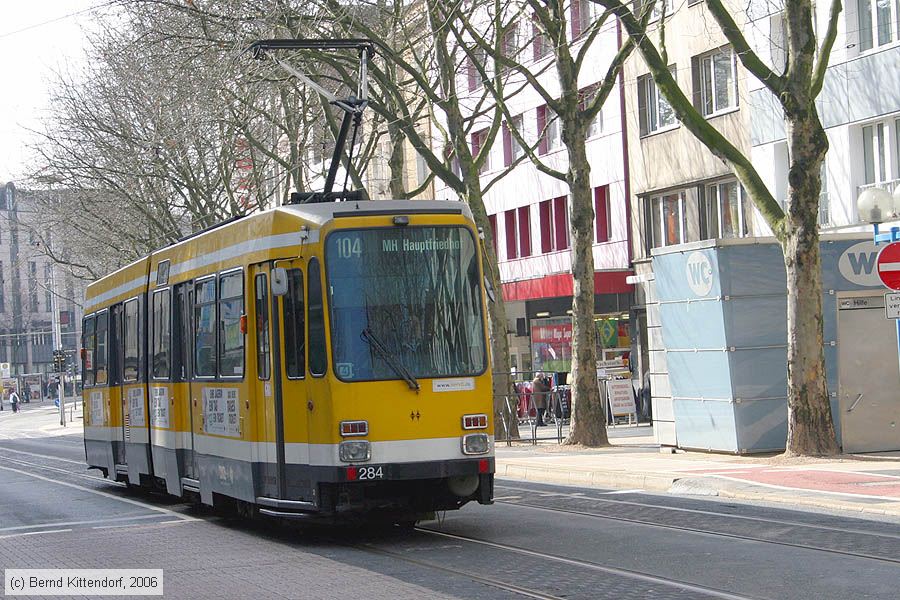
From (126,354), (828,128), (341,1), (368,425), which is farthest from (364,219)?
(828,128)

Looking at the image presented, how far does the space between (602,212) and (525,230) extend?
6093 mm

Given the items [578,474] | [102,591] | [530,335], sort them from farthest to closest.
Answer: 1. [530,335]
2. [578,474]
3. [102,591]

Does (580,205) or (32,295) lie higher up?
(32,295)

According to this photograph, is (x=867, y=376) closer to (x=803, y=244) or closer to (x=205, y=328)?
(x=803, y=244)

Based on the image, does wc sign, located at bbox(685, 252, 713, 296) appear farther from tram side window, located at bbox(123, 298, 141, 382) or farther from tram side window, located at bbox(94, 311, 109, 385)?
tram side window, located at bbox(94, 311, 109, 385)

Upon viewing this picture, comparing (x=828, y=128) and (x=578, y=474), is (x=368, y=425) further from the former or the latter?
(x=828, y=128)

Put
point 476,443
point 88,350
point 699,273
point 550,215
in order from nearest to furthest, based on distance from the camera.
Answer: point 476,443
point 699,273
point 88,350
point 550,215

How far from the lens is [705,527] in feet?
45.8

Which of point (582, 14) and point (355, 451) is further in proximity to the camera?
point (582, 14)

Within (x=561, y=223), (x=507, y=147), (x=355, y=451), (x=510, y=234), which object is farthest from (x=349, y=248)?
(x=507, y=147)

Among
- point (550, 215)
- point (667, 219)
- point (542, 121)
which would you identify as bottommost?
point (667, 219)

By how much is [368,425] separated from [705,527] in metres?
3.51

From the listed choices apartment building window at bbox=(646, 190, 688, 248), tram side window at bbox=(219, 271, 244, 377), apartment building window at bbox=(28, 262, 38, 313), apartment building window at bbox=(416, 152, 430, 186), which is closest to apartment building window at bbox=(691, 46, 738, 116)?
apartment building window at bbox=(646, 190, 688, 248)

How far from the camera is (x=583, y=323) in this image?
26359 millimetres
